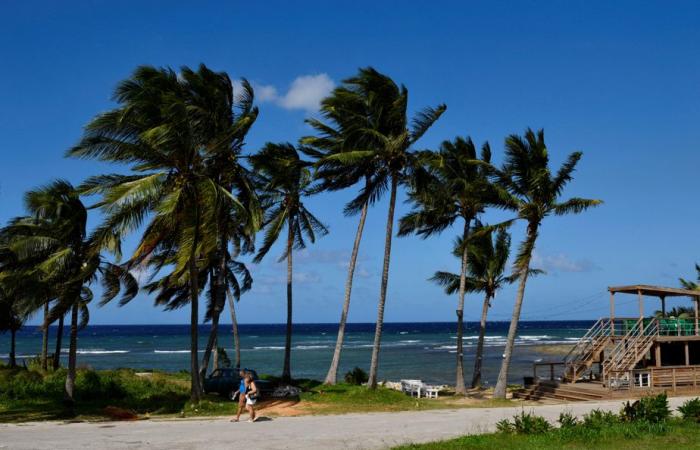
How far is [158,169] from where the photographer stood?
20.7 m

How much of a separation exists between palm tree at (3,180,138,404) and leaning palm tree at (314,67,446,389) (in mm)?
9480

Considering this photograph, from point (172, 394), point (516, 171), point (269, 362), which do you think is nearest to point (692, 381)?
point (516, 171)

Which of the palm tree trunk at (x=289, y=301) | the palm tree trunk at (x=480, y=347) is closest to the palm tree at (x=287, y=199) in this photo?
the palm tree trunk at (x=289, y=301)

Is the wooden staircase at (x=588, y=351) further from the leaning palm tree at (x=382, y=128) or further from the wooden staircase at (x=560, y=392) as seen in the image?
the leaning palm tree at (x=382, y=128)

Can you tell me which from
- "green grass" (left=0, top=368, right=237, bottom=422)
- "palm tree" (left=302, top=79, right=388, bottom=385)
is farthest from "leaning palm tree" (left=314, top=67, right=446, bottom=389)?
"green grass" (left=0, top=368, right=237, bottom=422)

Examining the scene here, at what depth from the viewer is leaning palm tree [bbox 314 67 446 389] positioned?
84.7ft

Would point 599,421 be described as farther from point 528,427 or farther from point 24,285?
point 24,285

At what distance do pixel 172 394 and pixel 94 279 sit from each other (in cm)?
541

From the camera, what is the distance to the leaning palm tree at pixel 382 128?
2583cm

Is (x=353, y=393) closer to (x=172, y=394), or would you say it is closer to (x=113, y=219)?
(x=172, y=394)

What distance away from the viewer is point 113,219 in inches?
772

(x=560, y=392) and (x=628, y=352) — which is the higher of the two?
(x=628, y=352)

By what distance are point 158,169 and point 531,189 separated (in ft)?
46.5

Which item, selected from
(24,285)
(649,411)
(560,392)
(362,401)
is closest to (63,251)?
(24,285)
